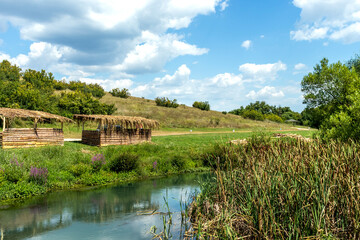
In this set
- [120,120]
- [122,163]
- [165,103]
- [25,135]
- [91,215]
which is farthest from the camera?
[165,103]

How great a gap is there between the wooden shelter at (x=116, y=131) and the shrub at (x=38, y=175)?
10.3 meters

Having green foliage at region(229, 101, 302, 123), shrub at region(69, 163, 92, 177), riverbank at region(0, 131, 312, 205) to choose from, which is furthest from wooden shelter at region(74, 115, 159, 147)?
green foliage at region(229, 101, 302, 123)

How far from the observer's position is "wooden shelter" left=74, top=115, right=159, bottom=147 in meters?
25.8

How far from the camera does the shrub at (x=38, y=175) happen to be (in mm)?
14750

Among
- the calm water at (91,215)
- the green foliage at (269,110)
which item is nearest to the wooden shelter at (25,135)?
the calm water at (91,215)

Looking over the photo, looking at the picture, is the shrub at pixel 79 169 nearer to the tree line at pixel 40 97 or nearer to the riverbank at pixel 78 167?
the riverbank at pixel 78 167

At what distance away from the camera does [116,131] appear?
27250 millimetres

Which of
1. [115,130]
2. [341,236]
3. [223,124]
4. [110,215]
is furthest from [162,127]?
[341,236]

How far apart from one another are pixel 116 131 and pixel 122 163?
8631 mm

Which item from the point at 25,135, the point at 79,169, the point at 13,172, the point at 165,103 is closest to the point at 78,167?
the point at 79,169

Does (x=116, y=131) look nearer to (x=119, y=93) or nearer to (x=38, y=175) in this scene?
(x=38, y=175)

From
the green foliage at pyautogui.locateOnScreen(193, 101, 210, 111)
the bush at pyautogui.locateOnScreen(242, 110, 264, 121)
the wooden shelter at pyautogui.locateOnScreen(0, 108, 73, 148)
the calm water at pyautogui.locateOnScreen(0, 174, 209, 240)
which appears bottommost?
the calm water at pyautogui.locateOnScreen(0, 174, 209, 240)

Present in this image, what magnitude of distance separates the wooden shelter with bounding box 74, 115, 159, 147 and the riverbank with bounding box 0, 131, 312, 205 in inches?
87.6

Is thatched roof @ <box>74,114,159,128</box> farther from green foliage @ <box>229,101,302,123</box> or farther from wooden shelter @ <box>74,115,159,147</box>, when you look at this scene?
green foliage @ <box>229,101,302,123</box>
